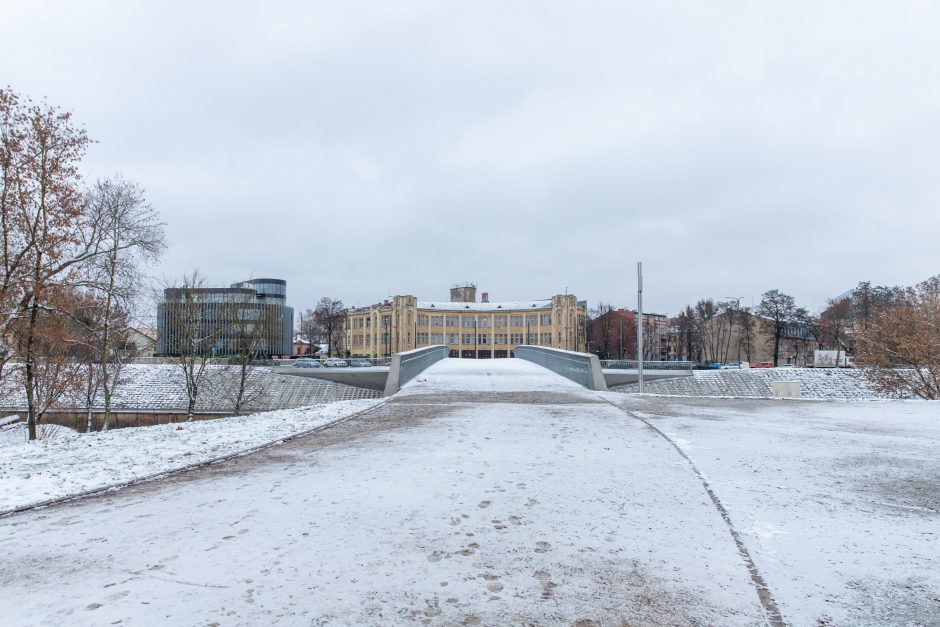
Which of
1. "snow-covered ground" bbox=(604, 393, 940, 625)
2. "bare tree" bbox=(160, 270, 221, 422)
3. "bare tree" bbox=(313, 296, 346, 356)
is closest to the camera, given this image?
"snow-covered ground" bbox=(604, 393, 940, 625)

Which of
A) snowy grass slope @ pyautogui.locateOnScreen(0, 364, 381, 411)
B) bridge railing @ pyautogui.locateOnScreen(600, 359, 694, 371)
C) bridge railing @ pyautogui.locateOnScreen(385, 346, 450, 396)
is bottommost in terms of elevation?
snowy grass slope @ pyautogui.locateOnScreen(0, 364, 381, 411)

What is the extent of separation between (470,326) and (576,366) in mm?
75324

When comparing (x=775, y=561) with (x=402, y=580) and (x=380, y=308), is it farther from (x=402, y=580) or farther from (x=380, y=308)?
(x=380, y=308)

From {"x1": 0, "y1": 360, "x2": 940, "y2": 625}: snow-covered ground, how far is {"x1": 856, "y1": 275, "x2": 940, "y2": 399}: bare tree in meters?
20.1

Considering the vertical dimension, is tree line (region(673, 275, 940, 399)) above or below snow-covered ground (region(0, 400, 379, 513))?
above

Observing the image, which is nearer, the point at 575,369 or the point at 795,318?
the point at 575,369

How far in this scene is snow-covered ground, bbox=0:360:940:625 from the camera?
9.93ft

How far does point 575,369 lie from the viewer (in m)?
21.8

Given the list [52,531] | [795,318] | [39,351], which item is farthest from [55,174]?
[795,318]

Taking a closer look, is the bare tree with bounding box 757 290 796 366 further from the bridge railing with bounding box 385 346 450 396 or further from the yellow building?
the bridge railing with bounding box 385 346 450 396

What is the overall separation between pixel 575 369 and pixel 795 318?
185 ft

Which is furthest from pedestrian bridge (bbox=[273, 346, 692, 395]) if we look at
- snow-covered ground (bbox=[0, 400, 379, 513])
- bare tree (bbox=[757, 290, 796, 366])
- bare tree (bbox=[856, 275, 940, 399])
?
bare tree (bbox=[757, 290, 796, 366])

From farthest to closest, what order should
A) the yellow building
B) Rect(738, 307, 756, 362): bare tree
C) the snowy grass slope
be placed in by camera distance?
the yellow building < Rect(738, 307, 756, 362): bare tree < the snowy grass slope

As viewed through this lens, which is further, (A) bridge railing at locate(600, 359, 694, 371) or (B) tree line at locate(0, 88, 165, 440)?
(A) bridge railing at locate(600, 359, 694, 371)
